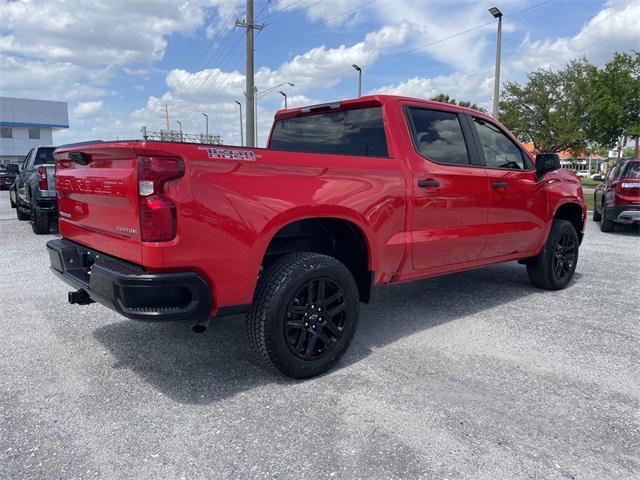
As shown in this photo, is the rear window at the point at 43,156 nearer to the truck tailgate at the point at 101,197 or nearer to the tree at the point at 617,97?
the truck tailgate at the point at 101,197

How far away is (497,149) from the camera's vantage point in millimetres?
4773

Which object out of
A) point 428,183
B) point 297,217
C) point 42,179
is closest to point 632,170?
point 428,183

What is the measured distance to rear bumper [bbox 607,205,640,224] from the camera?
384 inches

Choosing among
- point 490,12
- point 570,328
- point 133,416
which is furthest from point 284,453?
point 490,12

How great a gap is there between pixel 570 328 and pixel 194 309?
328cm

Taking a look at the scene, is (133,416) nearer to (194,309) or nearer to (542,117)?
(194,309)

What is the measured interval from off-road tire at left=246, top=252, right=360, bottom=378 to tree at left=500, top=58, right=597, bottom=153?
36128 mm

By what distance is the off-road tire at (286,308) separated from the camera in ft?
9.87

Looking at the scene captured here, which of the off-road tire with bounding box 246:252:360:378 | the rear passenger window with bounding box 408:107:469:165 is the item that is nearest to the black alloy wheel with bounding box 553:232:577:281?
the rear passenger window with bounding box 408:107:469:165

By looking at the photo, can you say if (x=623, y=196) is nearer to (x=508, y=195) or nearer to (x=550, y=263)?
(x=550, y=263)

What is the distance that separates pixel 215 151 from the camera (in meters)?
2.73

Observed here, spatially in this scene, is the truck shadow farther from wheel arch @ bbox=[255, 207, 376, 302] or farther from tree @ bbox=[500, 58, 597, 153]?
tree @ bbox=[500, 58, 597, 153]

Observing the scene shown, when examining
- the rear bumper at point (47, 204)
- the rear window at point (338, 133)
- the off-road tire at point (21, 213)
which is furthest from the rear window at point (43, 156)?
the rear window at point (338, 133)

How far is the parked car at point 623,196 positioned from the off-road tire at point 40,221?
36.2 ft
